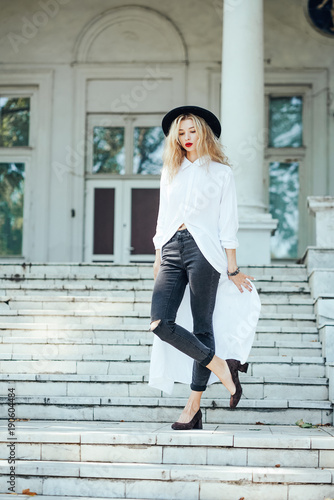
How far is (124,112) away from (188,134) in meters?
10.7

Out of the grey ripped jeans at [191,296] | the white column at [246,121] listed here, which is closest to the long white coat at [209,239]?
the grey ripped jeans at [191,296]

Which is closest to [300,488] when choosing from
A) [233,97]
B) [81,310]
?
[81,310]

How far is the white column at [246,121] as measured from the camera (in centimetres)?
1167

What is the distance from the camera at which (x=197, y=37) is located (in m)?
16.0

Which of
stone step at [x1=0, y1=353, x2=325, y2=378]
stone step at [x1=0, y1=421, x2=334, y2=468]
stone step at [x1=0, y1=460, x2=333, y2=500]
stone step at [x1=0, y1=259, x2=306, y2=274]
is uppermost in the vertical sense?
→ stone step at [x1=0, y1=259, x2=306, y2=274]

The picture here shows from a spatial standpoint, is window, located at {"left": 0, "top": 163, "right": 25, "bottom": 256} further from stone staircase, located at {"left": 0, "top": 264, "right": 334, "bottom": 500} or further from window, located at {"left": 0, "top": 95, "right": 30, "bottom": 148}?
stone staircase, located at {"left": 0, "top": 264, "right": 334, "bottom": 500}

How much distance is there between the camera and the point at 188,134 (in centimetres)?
545

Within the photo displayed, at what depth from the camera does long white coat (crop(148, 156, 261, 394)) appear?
5.39m

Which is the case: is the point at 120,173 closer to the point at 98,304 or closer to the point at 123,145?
the point at 123,145

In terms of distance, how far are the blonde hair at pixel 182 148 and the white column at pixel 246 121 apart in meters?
6.17

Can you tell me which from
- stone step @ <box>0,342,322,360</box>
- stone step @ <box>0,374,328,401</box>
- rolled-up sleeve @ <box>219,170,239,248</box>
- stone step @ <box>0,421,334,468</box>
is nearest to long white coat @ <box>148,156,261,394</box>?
rolled-up sleeve @ <box>219,170,239,248</box>

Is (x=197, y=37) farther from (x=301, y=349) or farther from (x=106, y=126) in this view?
(x=301, y=349)

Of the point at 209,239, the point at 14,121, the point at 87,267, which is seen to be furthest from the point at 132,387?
the point at 14,121

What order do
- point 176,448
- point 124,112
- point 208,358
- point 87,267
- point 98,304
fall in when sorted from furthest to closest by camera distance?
point 124,112 → point 87,267 → point 98,304 → point 208,358 → point 176,448
